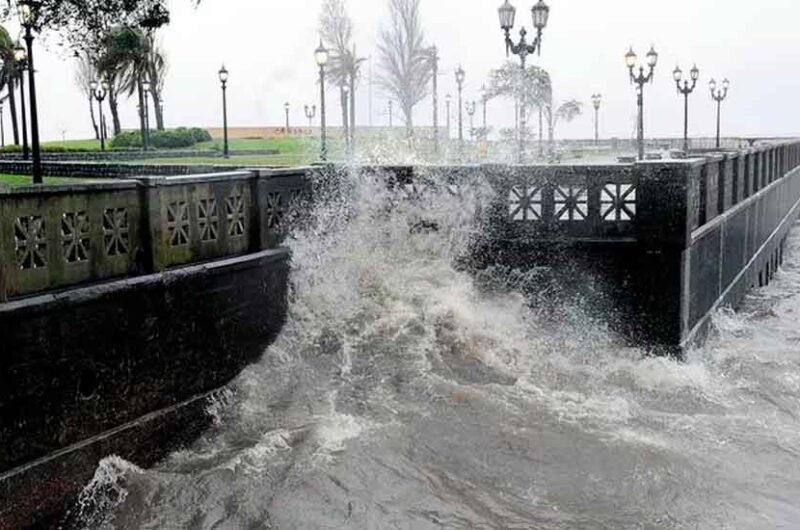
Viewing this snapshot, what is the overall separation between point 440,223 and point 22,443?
7.88 metres

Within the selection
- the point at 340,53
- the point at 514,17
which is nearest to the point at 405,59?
the point at 340,53

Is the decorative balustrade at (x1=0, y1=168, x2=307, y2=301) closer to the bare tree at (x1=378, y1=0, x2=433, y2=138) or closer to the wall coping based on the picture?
the wall coping

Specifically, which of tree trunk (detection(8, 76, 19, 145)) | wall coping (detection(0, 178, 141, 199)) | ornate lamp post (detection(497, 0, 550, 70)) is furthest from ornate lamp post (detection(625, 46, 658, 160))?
tree trunk (detection(8, 76, 19, 145))

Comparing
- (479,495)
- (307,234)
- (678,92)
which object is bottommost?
(479,495)

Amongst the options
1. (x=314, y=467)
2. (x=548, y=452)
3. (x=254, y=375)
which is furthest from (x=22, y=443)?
(x=548, y=452)

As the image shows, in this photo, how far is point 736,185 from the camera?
1931 centimetres

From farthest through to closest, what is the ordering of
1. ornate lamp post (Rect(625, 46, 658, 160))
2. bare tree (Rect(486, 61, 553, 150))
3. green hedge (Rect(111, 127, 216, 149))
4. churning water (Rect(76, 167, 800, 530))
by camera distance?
bare tree (Rect(486, 61, 553, 150)), green hedge (Rect(111, 127, 216, 149)), ornate lamp post (Rect(625, 46, 658, 160)), churning water (Rect(76, 167, 800, 530))

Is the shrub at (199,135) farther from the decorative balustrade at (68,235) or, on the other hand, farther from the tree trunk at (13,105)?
the decorative balustrade at (68,235)

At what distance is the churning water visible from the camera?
9.20 m

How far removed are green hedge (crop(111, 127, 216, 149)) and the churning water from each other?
4024 cm

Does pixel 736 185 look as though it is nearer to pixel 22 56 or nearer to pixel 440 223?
pixel 440 223

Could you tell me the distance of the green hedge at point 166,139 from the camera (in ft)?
175

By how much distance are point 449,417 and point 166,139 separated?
1786 inches

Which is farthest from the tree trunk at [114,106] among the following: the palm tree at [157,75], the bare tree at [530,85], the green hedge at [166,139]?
the bare tree at [530,85]
